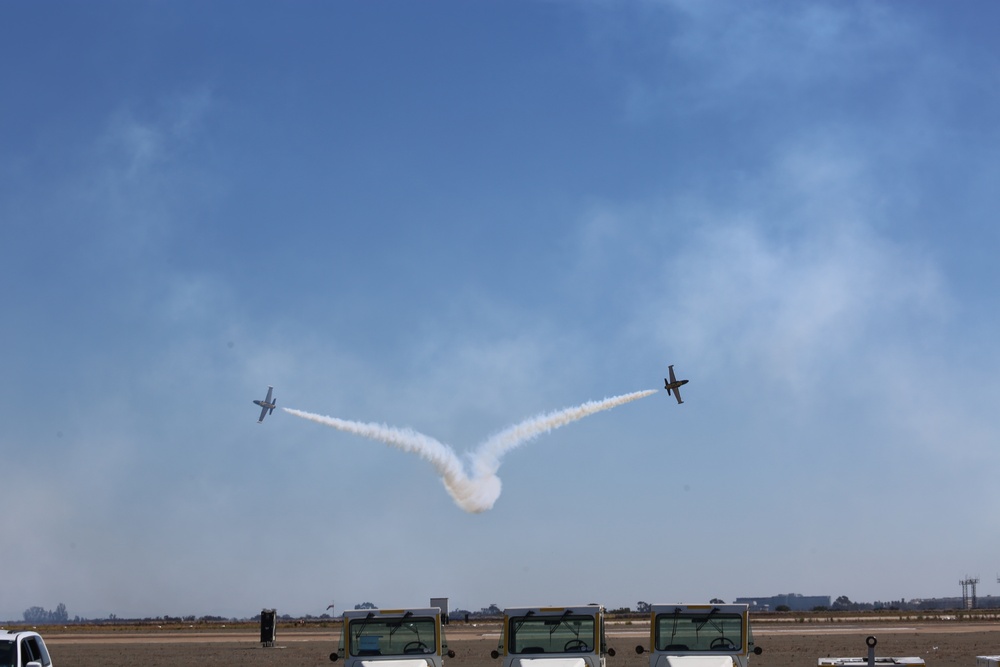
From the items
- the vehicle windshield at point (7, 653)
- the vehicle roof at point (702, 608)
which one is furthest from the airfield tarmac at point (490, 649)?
the vehicle windshield at point (7, 653)

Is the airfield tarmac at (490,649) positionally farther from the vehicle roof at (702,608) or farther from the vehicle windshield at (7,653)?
the vehicle windshield at (7,653)

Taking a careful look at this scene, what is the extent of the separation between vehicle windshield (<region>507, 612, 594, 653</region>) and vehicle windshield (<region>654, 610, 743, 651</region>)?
1.40 metres

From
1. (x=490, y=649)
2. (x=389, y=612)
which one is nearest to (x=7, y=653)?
(x=389, y=612)

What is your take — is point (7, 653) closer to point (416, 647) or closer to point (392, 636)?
point (392, 636)

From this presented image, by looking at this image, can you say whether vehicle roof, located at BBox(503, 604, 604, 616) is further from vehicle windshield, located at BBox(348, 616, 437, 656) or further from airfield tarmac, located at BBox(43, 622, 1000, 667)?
airfield tarmac, located at BBox(43, 622, 1000, 667)

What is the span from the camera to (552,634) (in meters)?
19.0

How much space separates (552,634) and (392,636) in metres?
2.86

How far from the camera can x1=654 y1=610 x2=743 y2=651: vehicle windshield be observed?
749 inches

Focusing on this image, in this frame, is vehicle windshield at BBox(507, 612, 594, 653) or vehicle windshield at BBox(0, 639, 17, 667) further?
vehicle windshield at BBox(507, 612, 594, 653)

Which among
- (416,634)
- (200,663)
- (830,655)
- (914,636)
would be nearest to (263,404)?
(200,663)

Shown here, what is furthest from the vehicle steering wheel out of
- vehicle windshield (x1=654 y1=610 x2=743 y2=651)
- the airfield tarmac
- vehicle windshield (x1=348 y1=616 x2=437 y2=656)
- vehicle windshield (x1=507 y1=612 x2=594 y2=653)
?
the airfield tarmac

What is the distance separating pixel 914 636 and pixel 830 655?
1592 cm

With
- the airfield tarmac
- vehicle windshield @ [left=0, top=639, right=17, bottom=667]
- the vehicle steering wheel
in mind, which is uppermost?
vehicle windshield @ [left=0, top=639, right=17, bottom=667]

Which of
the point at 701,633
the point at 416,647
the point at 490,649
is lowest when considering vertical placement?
the point at 490,649
